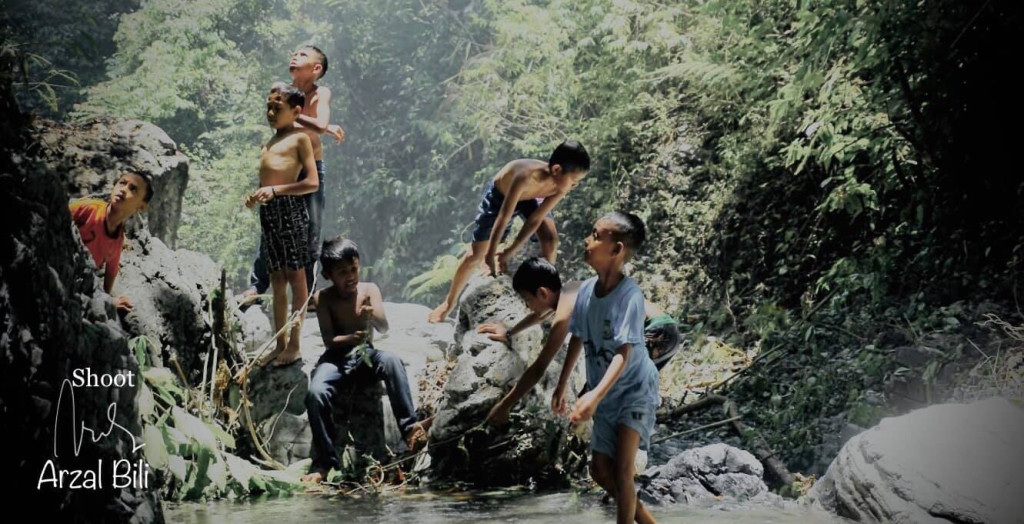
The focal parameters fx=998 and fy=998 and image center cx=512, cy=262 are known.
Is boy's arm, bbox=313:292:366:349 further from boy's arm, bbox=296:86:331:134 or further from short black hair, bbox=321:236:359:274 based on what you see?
boy's arm, bbox=296:86:331:134

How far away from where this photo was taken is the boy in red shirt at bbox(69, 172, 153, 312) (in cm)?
472

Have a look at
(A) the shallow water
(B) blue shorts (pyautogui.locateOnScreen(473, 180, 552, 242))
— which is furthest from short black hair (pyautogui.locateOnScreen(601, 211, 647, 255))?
(B) blue shorts (pyautogui.locateOnScreen(473, 180, 552, 242))

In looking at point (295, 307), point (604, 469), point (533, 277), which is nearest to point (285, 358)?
point (295, 307)

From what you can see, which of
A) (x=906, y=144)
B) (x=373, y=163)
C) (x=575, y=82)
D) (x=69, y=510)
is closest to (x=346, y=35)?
(x=373, y=163)

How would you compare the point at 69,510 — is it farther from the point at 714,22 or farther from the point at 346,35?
the point at 346,35

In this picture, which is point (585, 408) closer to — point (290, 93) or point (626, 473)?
point (626, 473)

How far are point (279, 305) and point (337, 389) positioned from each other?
0.64 m

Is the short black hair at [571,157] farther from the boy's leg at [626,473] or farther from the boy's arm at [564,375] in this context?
the boy's leg at [626,473]

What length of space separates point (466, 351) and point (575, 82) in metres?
7.44

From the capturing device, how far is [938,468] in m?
3.77

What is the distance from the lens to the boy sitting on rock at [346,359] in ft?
17.6

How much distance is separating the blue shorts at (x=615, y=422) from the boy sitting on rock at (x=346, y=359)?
86.0 inches

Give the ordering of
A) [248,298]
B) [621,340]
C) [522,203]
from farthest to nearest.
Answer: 1. [248,298]
2. [522,203]
3. [621,340]
